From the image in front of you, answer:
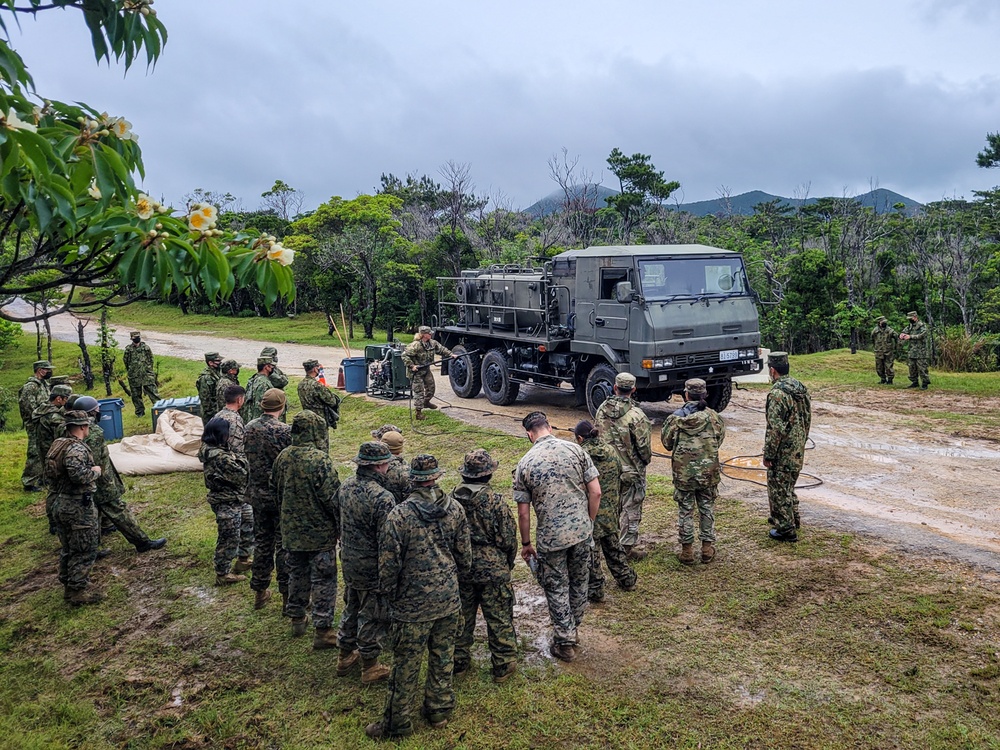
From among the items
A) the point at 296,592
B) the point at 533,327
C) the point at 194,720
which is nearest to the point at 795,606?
the point at 296,592

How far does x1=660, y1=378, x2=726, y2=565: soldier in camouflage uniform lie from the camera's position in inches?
228

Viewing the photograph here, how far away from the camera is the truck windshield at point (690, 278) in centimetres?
1018

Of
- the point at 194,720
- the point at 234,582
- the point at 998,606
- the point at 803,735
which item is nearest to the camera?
the point at 803,735

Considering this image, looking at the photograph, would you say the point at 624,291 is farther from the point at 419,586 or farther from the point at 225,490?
the point at 419,586

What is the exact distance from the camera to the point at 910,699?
4090mm

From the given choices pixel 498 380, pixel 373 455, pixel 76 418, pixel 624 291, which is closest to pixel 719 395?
pixel 624 291

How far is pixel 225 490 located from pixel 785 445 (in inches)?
182

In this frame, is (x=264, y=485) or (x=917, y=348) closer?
(x=264, y=485)

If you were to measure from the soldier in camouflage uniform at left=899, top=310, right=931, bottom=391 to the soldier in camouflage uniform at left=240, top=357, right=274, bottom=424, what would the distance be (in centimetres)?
1077

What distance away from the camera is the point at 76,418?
5.93 metres

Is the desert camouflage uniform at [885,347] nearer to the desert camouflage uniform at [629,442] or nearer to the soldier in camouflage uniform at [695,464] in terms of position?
the soldier in camouflage uniform at [695,464]

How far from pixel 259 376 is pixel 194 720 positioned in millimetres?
4318

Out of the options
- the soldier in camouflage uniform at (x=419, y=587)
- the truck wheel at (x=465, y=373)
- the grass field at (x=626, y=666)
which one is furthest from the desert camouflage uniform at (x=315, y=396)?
the truck wheel at (x=465, y=373)

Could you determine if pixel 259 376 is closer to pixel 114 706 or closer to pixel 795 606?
pixel 114 706
